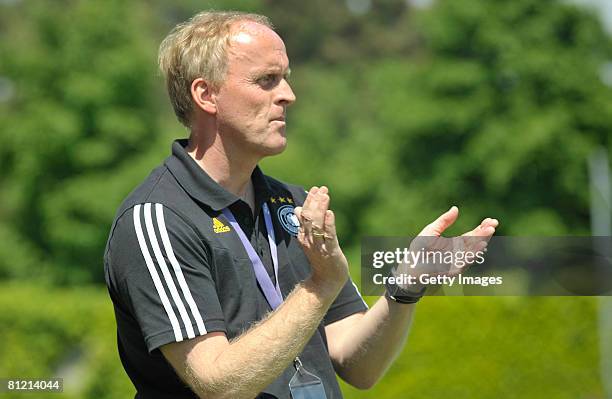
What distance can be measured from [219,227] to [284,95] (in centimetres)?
53

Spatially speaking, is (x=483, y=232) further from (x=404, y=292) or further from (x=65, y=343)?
(x=65, y=343)

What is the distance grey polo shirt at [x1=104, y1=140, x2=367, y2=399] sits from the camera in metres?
3.03

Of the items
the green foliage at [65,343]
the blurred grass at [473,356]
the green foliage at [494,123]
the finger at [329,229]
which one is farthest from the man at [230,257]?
the green foliage at [494,123]

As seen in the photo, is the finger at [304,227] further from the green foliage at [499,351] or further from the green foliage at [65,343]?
the green foliage at [65,343]

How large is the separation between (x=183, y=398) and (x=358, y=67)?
51573 mm

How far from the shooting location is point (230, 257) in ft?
10.5

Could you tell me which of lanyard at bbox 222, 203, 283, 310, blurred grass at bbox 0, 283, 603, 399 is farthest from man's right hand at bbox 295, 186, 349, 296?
blurred grass at bbox 0, 283, 603, 399

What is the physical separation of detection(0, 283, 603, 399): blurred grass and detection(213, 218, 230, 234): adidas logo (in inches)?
218

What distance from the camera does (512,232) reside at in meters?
26.0

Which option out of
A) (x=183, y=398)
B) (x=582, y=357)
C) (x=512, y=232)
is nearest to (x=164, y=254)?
(x=183, y=398)

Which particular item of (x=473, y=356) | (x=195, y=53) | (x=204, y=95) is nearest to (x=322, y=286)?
(x=204, y=95)

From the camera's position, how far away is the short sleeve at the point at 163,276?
300 cm

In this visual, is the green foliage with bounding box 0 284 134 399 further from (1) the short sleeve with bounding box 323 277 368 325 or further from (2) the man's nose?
(2) the man's nose

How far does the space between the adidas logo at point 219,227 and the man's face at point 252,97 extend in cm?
29
